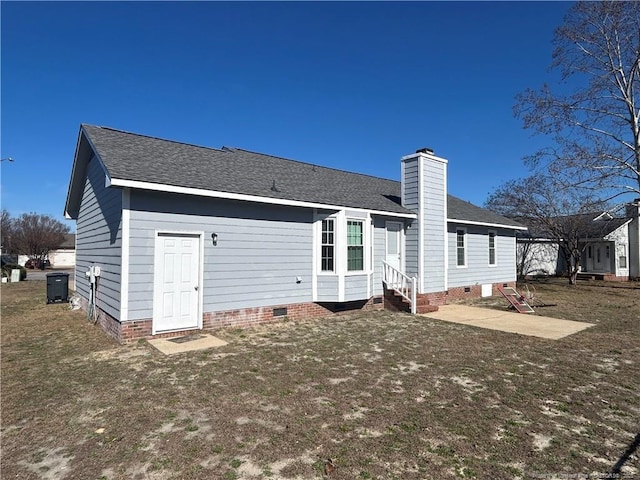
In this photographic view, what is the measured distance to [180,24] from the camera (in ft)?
37.1

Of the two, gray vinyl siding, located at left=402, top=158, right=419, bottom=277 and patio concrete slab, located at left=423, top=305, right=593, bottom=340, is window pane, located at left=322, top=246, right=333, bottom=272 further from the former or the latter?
gray vinyl siding, located at left=402, top=158, right=419, bottom=277

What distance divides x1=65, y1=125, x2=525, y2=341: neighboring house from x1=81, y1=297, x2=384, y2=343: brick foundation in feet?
0.09

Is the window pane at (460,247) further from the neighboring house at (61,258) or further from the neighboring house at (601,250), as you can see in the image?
the neighboring house at (61,258)

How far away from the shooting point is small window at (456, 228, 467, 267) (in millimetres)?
15234

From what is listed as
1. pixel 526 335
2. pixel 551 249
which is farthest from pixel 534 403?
pixel 551 249

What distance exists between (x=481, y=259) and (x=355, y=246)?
7964 mm

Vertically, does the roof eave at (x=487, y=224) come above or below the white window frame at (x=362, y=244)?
above

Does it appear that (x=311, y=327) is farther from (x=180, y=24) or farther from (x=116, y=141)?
(x=180, y=24)

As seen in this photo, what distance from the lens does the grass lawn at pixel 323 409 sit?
3.24 metres

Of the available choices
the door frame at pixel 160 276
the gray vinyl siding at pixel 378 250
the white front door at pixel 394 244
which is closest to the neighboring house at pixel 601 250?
the white front door at pixel 394 244

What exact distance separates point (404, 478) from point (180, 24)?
12705 mm

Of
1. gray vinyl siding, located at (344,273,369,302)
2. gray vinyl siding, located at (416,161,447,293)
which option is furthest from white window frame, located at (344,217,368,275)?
gray vinyl siding, located at (416,161,447,293)

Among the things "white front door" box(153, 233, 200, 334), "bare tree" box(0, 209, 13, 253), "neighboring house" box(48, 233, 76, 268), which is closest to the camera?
"white front door" box(153, 233, 200, 334)

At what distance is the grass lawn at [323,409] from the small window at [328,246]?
10.4 feet
